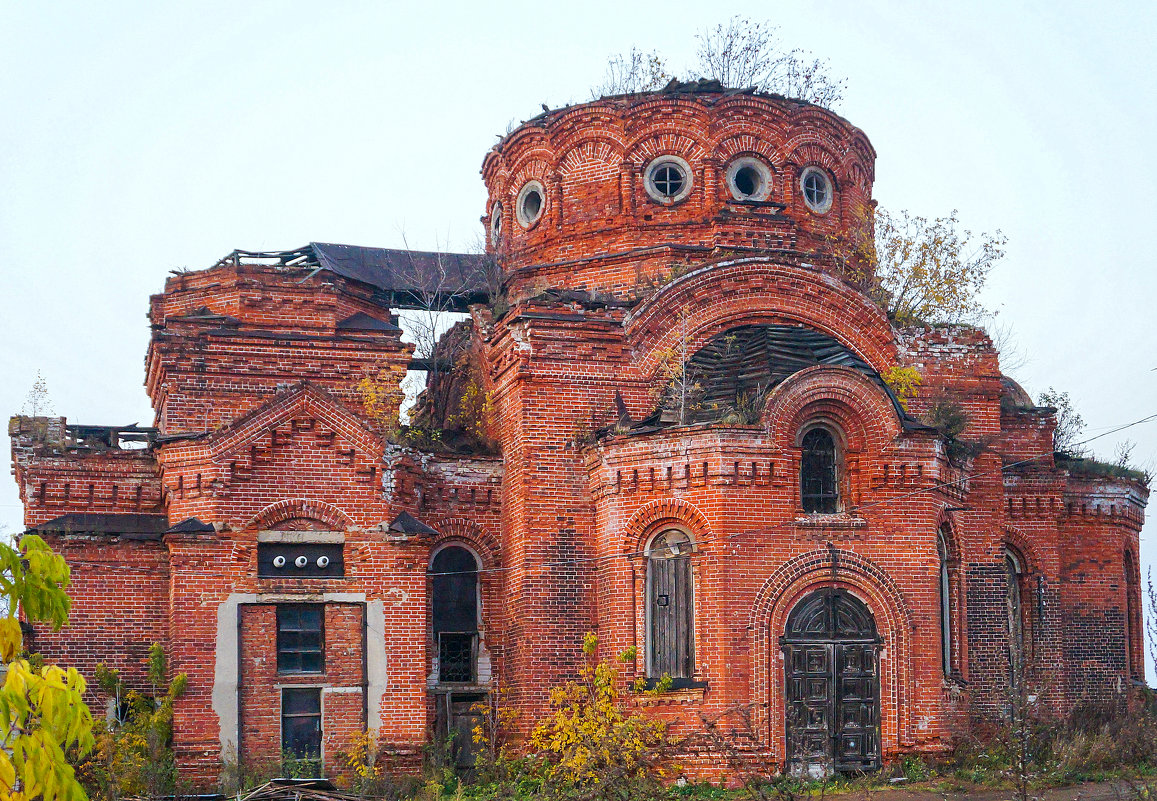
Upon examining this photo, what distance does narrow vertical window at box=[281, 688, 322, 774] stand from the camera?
65.3 ft

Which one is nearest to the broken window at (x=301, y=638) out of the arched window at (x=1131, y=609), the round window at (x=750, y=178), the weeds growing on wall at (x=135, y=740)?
the weeds growing on wall at (x=135, y=740)

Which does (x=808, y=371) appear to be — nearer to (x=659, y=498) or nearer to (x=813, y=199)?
(x=659, y=498)

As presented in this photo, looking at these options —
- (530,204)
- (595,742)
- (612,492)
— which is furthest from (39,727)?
(530,204)

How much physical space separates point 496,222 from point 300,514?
26.3 ft

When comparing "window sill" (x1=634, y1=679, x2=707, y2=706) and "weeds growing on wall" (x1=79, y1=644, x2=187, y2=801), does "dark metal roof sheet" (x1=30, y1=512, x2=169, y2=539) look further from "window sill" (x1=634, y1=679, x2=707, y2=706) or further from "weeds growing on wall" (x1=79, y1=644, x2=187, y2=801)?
"window sill" (x1=634, y1=679, x2=707, y2=706)

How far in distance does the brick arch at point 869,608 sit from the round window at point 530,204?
8421 millimetres

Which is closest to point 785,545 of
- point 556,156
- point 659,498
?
point 659,498

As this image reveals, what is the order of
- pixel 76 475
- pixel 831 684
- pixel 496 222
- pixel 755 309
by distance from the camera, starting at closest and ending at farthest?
pixel 831 684
pixel 76 475
pixel 755 309
pixel 496 222

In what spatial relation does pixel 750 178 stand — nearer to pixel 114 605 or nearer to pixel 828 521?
pixel 828 521

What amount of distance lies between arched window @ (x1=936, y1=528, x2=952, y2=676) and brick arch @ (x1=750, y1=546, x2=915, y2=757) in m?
1.67

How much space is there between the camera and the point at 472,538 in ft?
73.3

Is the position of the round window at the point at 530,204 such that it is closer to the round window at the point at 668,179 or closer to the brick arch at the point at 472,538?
the round window at the point at 668,179

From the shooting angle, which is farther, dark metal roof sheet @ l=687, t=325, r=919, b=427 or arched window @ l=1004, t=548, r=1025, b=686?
arched window @ l=1004, t=548, r=1025, b=686

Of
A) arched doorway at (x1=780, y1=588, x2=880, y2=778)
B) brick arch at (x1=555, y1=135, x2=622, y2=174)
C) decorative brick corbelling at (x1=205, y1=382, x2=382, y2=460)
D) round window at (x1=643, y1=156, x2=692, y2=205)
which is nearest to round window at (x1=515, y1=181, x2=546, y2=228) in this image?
brick arch at (x1=555, y1=135, x2=622, y2=174)
